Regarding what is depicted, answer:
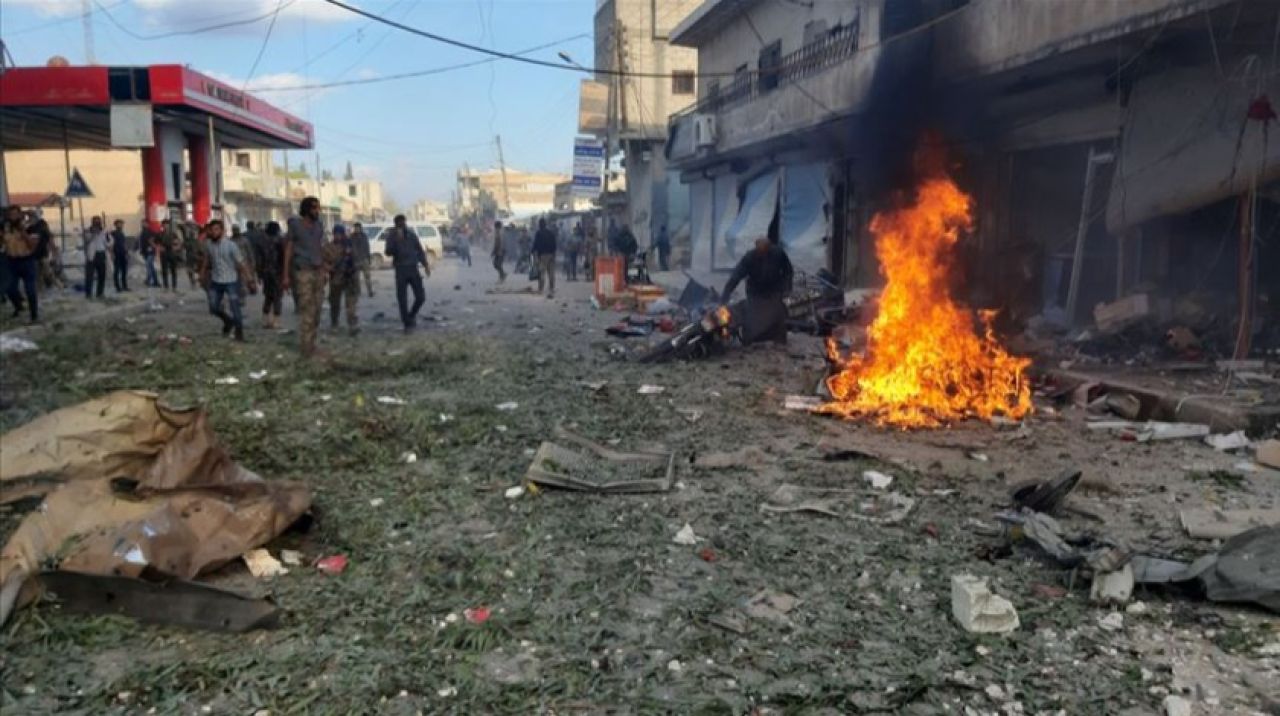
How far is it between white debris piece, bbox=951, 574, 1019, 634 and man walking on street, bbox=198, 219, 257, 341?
10554mm

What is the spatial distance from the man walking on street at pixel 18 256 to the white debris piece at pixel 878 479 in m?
12.1

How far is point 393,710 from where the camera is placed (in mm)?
3041

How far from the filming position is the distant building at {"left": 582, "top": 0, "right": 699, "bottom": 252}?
111ft

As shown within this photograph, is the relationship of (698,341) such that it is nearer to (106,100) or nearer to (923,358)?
(923,358)

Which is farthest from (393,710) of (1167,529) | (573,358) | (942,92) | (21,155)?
(21,155)

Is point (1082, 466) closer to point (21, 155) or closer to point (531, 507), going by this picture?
point (531, 507)

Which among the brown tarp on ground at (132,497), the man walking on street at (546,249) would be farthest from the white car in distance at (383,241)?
the brown tarp on ground at (132,497)

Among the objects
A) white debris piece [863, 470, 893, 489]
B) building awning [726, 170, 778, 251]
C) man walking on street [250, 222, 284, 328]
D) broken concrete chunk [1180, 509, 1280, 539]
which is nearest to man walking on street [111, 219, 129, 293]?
man walking on street [250, 222, 284, 328]

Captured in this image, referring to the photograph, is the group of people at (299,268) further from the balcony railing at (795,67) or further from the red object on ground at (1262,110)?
the red object on ground at (1262,110)

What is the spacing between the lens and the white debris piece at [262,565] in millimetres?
4207

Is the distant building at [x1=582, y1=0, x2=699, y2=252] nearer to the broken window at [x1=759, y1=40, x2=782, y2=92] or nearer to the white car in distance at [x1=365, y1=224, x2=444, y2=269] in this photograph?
the white car in distance at [x1=365, y1=224, x2=444, y2=269]

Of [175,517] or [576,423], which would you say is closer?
[175,517]

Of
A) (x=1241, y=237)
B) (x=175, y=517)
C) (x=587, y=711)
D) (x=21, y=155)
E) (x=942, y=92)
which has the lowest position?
(x=587, y=711)

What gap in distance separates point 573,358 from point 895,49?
6.62 metres
